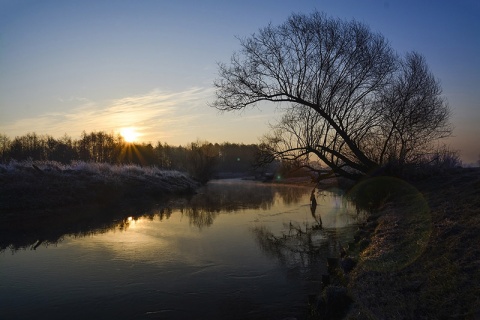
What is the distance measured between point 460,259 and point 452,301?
1249mm

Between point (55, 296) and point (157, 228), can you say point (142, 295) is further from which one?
point (157, 228)

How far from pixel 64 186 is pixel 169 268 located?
15372 millimetres

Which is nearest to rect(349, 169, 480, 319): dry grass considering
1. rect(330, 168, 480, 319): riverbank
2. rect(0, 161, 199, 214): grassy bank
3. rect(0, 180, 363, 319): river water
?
rect(330, 168, 480, 319): riverbank

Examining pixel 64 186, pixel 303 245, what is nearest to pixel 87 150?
pixel 64 186

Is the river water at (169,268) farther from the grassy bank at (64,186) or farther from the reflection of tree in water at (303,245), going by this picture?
the grassy bank at (64,186)

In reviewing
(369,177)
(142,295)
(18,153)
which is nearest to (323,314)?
(142,295)

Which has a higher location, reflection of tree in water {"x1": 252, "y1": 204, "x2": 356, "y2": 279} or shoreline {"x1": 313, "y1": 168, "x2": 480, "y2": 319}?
shoreline {"x1": 313, "y1": 168, "x2": 480, "y2": 319}

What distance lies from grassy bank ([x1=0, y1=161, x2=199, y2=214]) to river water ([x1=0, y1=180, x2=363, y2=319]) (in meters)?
3.59

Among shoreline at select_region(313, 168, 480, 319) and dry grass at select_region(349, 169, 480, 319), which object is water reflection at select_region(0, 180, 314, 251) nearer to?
shoreline at select_region(313, 168, 480, 319)

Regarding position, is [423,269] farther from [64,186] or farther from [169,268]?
[64,186]

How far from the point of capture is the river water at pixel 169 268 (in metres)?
6.83

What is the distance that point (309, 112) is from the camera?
19172 millimetres

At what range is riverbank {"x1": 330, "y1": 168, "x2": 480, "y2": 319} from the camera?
473 centimetres

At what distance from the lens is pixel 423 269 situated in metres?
5.91
